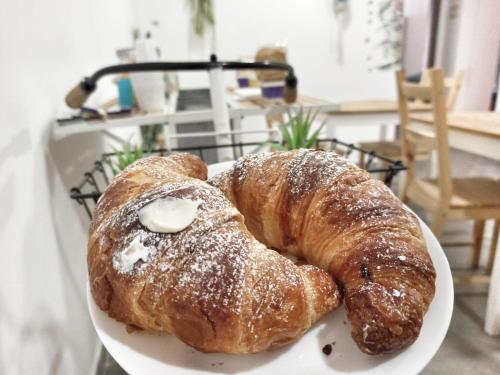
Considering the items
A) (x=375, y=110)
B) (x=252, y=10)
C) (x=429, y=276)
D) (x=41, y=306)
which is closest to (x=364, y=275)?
(x=429, y=276)

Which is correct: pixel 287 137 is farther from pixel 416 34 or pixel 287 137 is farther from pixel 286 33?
pixel 416 34

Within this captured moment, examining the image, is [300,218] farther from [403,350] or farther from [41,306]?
[41,306]

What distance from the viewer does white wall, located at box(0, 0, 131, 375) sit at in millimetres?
611

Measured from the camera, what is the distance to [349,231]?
40 cm

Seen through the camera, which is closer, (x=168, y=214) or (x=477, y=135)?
(x=168, y=214)

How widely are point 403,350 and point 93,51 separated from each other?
156 centimetres

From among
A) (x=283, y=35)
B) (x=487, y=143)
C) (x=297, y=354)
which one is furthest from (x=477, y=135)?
(x=283, y=35)

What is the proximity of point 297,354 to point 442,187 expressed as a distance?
3.97 feet

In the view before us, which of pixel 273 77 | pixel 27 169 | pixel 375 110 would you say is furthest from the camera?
pixel 375 110

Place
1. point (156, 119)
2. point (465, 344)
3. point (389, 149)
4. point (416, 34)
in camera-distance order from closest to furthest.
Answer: point (156, 119) < point (465, 344) < point (389, 149) < point (416, 34)

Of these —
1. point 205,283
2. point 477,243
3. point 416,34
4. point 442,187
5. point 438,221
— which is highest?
point 416,34

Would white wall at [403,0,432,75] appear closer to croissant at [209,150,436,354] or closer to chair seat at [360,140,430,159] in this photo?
chair seat at [360,140,430,159]

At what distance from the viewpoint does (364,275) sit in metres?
0.36

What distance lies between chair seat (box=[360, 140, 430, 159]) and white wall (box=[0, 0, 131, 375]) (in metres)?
1.73
